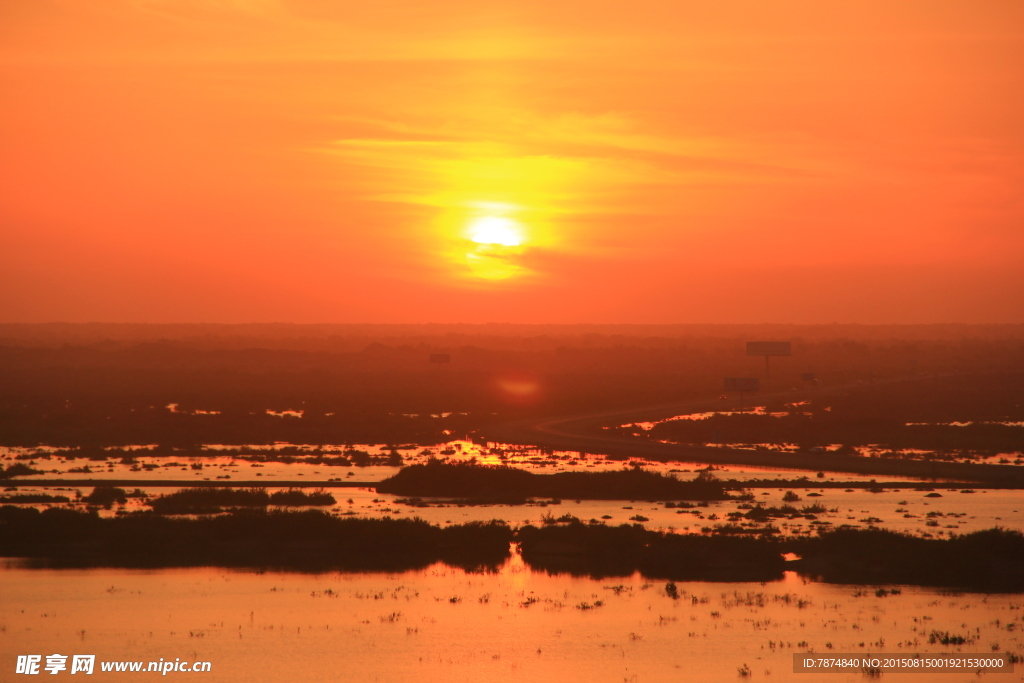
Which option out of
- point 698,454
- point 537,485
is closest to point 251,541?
point 537,485

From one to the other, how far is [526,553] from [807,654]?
17.0 meters

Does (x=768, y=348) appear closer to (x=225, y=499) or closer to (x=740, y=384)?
(x=740, y=384)

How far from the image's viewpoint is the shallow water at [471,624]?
2884 centimetres

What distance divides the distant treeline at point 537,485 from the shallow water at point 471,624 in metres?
20.3

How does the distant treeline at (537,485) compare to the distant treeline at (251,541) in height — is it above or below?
above

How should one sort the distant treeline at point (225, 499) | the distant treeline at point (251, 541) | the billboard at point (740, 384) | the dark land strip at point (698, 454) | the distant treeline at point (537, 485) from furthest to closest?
the billboard at point (740, 384) < the dark land strip at point (698, 454) < the distant treeline at point (537, 485) < the distant treeline at point (225, 499) < the distant treeline at point (251, 541)

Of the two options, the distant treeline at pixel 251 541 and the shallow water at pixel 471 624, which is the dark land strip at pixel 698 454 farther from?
the distant treeline at pixel 251 541

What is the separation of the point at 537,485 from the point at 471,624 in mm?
29640

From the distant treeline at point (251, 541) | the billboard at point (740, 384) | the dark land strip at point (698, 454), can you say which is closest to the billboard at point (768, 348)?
the billboard at point (740, 384)

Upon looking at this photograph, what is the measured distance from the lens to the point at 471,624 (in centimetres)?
3303

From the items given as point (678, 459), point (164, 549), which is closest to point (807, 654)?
point (164, 549)

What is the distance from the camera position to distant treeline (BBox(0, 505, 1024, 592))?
1566 inches

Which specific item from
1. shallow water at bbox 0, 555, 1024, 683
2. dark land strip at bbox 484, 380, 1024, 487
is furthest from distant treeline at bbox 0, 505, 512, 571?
dark land strip at bbox 484, 380, 1024, 487

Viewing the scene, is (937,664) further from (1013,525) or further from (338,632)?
(1013,525)
